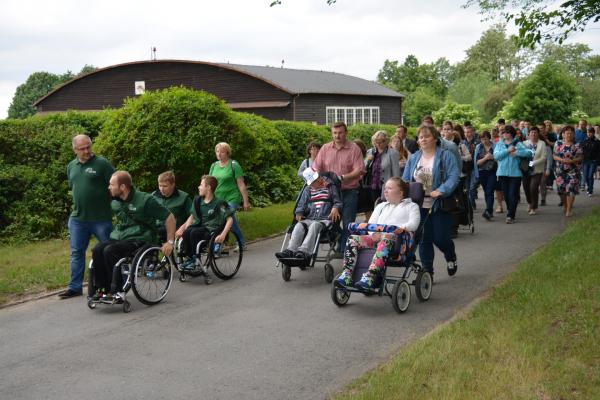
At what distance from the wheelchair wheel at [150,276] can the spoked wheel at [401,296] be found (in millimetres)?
2864

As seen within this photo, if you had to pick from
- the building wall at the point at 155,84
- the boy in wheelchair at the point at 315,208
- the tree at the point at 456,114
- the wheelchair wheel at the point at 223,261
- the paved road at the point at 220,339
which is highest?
the building wall at the point at 155,84

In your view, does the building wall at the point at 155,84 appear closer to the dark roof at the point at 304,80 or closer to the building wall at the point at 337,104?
the dark roof at the point at 304,80

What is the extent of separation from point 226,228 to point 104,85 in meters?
38.8

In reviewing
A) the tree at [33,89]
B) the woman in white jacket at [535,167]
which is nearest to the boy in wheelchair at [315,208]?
the woman in white jacket at [535,167]

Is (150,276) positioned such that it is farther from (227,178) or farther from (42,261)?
(42,261)

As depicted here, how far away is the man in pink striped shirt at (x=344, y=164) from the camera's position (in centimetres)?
1038

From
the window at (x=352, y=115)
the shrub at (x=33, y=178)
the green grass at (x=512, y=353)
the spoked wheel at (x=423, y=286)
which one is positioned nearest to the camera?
the green grass at (x=512, y=353)

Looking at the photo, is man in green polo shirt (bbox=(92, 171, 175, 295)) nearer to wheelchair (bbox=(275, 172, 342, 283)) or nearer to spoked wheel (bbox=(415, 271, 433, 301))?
wheelchair (bbox=(275, 172, 342, 283))

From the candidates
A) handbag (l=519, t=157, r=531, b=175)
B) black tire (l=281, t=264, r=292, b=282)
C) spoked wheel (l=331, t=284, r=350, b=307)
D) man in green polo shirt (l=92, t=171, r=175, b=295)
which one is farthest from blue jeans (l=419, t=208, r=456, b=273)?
handbag (l=519, t=157, r=531, b=175)

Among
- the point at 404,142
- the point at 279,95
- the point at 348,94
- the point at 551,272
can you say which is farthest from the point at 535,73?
the point at 551,272

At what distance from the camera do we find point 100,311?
27.5 ft

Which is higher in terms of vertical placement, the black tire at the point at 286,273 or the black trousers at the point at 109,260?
the black trousers at the point at 109,260

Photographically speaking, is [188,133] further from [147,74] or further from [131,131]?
[147,74]

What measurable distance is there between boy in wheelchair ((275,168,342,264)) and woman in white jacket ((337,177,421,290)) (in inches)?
50.1
